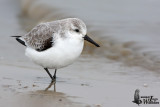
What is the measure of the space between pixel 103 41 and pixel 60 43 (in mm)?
4132

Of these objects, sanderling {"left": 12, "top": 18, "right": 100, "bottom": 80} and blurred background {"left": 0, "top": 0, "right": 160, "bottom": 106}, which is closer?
sanderling {"left": 12, "top": 18, "right": 100, "bottom": 80}

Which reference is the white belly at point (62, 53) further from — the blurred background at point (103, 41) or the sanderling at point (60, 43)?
the blurred background at point (103, 41)

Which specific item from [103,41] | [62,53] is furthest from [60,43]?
[103,41]

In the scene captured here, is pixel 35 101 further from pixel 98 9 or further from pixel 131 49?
pixel 98 9

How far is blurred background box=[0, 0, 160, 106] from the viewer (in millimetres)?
7832

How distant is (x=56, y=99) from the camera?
6.15m

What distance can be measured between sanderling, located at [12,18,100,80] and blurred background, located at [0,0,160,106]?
1.61ft

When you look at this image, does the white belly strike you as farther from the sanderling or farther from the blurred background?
the blurred background

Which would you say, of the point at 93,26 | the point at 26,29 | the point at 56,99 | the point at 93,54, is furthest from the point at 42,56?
the point at 26,29


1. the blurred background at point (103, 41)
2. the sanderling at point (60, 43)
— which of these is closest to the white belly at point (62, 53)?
the sanderling at point (60, 43)

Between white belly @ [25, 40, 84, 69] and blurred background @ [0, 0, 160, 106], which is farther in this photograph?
blurred background @ [0, 0, 160, 106]

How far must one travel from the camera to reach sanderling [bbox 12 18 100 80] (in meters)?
6.77

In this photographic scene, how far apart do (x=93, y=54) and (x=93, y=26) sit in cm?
166

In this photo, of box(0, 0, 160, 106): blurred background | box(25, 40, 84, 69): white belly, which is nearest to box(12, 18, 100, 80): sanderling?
box(25, 40, 84, 69): white belly
